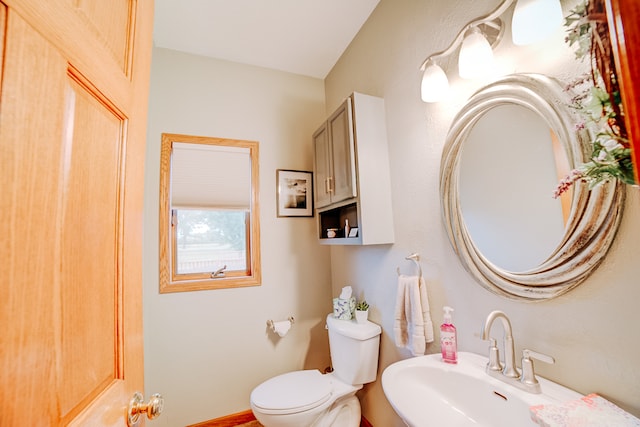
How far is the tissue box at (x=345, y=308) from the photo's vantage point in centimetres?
177

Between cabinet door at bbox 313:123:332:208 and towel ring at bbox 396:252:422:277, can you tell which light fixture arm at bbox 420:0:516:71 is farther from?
towel ring at bbox 396:252:422:277

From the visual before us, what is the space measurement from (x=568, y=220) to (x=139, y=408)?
1.27 m

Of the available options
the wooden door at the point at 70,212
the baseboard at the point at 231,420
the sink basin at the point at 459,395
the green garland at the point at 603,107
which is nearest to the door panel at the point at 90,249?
the wooden door at the point at 70,212

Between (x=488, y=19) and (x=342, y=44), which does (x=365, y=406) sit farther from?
(x=342, y=44)

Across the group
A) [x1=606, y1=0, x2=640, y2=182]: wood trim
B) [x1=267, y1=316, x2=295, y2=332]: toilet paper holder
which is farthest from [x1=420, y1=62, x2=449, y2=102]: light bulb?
[x1=267, y1=316, x2=295, y2=332]: toilet paper holder

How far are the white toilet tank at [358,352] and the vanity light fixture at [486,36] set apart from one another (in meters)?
1.34

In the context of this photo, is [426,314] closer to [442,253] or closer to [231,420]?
[442,253]

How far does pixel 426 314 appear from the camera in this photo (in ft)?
4.00

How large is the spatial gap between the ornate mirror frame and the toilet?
34.0 inches

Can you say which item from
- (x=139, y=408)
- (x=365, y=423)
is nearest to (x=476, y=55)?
(x=139, y=408)

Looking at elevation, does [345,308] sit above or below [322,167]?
below

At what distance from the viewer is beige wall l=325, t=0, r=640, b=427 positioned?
0.66m

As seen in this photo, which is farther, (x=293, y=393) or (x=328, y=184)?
(x=328, y=184)

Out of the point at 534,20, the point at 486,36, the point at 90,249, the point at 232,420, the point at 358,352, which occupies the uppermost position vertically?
the point at 486,36
